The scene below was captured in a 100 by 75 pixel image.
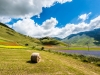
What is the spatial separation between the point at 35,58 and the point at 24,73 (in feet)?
29.8

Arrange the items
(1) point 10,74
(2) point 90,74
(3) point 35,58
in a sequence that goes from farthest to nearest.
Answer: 1. (3) point 35,58
2. (2) point 90,74
3. (1) point 10,74

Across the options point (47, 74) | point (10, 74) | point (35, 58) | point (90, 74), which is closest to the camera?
point (10, 74)

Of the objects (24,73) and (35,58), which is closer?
(24,73)

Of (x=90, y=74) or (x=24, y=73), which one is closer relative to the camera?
(x=24, y=73)

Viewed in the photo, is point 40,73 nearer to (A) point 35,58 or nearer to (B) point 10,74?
(B) point 10,74

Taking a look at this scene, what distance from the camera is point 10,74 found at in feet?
62.8

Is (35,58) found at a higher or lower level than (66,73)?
higher

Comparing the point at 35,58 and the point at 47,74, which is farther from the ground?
the point at 35,58

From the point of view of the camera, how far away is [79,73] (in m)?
22.1

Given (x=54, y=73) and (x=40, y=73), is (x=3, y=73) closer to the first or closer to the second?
(x=40, y=73)

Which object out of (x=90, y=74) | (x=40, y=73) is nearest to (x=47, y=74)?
(x=40, y=73)

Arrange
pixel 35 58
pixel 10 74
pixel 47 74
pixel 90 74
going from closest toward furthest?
pixel 10 74, pixel 47 74, pixel 90 74, pixel 35 58

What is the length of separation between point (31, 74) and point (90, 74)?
890cm

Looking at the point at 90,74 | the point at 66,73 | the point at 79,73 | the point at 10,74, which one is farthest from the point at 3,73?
the point at 90,74
